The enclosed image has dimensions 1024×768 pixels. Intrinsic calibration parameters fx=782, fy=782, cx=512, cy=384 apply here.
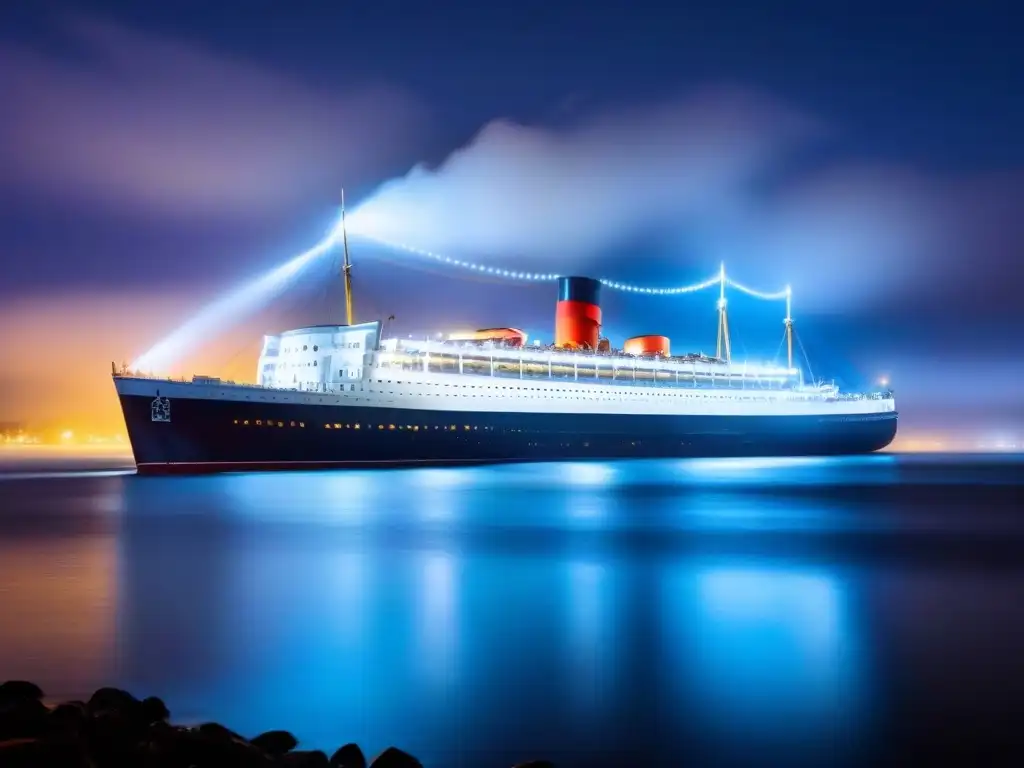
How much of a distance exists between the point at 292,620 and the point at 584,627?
296cm

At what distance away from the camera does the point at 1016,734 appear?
189 inches

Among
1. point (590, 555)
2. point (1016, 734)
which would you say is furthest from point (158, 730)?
point (590, 555)

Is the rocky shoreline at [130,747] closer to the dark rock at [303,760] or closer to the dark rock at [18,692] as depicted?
the dark rock at [303,760]

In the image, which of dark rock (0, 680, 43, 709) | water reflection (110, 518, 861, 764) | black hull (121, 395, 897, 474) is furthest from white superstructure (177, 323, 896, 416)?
dark rock (0, 680, 43, 709)

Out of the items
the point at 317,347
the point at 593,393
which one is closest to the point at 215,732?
the point at 317,347

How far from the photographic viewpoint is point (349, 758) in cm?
422

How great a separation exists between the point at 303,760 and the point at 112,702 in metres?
1.66

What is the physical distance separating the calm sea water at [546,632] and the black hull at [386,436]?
12.2 metres

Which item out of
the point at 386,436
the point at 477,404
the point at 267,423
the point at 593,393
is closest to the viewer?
the point at 267,423

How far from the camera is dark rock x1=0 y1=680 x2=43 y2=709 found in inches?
191

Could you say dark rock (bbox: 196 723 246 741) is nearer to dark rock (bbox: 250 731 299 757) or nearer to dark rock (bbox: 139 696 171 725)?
dark rock (bbox: 250 731 299 757)

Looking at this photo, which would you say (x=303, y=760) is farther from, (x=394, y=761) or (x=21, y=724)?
(x=21, y=724)

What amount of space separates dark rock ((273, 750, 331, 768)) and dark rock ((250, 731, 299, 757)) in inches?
14.9

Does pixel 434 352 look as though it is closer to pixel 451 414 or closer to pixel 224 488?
pixel 451 414
